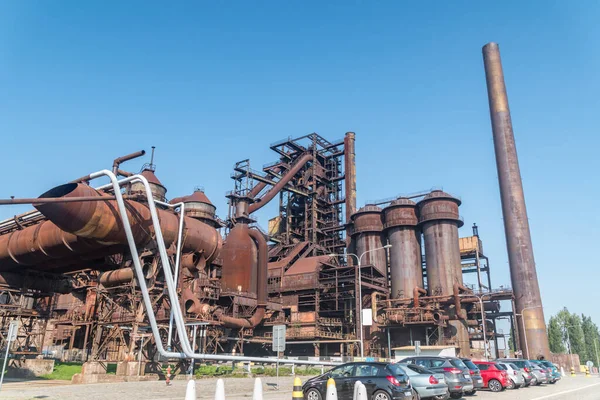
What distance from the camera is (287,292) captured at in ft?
195

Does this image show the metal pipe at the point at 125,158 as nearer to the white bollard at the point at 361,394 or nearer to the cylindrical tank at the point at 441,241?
the white bollard at the point at 361,394

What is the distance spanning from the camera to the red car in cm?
2325

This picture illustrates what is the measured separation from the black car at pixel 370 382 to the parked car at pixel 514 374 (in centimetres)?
1283

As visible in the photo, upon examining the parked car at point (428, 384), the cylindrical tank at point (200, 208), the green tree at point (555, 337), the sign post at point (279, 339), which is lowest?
the parked car at point (428, 384)

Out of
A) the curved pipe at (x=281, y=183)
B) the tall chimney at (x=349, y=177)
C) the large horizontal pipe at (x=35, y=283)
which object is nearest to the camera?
the large horizontal pipe at (x=35, y=283)

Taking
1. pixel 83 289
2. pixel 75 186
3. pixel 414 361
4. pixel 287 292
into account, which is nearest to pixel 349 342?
pixel 287 292

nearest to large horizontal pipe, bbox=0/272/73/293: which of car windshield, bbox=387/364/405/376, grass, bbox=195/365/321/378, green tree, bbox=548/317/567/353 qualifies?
grass, bbox=195/365/321/378

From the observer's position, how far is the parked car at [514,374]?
24.6 metres

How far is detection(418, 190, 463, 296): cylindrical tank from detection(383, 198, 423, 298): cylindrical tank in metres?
1.65

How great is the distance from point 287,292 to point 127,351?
3156 cm

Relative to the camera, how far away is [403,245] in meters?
60.2

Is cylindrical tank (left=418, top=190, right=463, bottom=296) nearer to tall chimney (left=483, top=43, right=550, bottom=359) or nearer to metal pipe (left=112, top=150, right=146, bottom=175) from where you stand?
tall chimney (left=483, top=43, right=550, bottom=359)

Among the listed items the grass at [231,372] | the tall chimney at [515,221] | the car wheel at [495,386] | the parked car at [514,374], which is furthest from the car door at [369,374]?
the tall chimney at [515,221]

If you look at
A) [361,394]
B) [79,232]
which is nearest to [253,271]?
[79,232]
